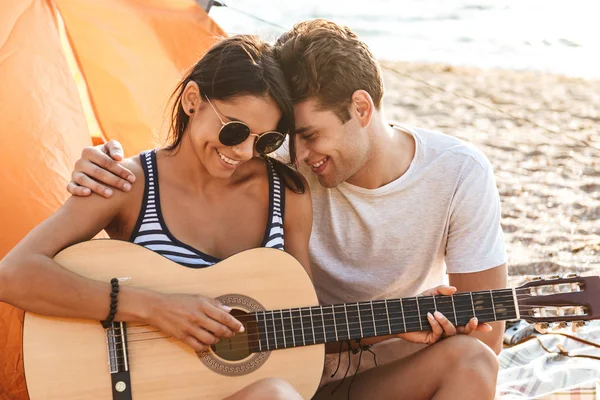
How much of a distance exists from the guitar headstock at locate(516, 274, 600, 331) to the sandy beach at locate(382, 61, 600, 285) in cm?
144

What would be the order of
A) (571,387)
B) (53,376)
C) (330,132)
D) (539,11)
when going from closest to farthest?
(53,376)
(330,132)
(571,387)
(539,11)

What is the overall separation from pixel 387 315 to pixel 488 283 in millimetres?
372

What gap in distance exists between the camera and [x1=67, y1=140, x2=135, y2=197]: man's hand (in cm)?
188

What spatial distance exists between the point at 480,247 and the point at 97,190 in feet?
3.11

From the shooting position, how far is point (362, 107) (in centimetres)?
216

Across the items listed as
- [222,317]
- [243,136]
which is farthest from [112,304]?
[243,136]

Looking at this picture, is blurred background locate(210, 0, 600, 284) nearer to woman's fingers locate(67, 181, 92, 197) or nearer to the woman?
the woman

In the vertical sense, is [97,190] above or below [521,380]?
above

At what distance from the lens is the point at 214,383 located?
6.01ft

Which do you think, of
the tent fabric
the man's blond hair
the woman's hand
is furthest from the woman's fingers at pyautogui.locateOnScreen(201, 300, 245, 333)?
the tent fabric

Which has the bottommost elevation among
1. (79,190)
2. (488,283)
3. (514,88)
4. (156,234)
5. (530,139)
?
(514,88)

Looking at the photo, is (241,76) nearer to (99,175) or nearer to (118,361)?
(99,175)

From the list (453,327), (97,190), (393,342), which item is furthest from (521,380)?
(97,190)

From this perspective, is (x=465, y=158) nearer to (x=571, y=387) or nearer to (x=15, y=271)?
(x=571, y=387)
